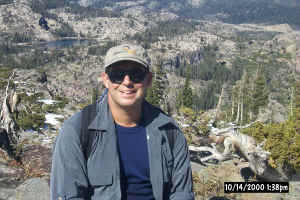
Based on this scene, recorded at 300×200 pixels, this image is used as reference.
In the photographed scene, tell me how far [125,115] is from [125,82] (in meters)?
0.53

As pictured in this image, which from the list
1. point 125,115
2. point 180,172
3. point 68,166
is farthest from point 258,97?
point 68,166

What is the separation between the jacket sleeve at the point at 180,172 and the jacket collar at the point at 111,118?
351 mm

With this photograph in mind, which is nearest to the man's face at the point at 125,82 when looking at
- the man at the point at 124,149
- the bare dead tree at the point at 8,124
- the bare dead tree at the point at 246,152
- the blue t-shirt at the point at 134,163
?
the man at the point at 124,149

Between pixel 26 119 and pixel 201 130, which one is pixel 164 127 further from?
pixel 26 119

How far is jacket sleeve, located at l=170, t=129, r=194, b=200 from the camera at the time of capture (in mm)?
4879

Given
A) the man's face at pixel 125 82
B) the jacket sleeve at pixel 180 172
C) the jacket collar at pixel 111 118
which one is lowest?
the jacket sleeve at pixel 180 172

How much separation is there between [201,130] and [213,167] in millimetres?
7487

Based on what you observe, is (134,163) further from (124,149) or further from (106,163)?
(106,163)

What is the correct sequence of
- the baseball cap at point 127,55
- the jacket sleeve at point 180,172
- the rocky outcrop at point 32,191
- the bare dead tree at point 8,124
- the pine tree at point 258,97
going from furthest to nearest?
the pine tree at point 258,97 < the bare dead tree at point 8,124 < the rocky outcrop at point 32,191 < the jacket sleeve at point 180,172 < the baseball cap at point 127,55

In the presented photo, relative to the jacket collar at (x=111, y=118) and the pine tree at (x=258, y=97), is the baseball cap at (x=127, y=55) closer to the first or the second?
the jacket collar at (x=111, y=118)

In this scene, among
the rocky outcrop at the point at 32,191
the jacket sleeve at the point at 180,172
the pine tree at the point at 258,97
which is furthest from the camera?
the pine tree at the point at 258,97

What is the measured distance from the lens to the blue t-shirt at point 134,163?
4.68 meters

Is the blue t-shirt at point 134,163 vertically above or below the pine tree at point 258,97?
above

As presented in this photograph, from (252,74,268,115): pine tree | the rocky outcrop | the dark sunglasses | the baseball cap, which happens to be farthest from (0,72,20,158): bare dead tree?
(252,74,268,115): pine tree
